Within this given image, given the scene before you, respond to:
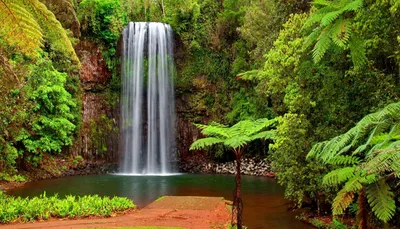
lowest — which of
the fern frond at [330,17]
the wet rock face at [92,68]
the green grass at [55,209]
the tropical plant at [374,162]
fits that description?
the green grass at [55,209]

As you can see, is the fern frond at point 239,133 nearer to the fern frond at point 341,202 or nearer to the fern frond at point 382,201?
the fern frond at point 341,202

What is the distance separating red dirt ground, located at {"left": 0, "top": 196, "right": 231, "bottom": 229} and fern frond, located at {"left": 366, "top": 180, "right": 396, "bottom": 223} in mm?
3926

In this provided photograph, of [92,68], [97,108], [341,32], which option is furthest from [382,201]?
[92,68]

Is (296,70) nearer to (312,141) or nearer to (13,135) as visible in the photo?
(312,141)

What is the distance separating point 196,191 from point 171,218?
575cm

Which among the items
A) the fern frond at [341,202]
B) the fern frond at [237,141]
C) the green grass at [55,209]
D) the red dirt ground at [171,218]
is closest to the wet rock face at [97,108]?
the green grass at [55,209]

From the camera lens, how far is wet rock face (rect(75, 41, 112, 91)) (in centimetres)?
→ 2369

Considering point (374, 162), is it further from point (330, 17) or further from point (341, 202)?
point (330, 17)

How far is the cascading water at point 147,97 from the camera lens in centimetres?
2359

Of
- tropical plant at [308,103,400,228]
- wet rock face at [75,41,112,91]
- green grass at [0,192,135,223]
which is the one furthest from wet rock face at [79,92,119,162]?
tropical plant at [308,103,400,228]

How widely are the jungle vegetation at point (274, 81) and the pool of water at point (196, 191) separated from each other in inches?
33.1

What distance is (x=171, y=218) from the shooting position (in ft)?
28.6

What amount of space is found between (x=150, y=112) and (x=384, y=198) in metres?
20.5

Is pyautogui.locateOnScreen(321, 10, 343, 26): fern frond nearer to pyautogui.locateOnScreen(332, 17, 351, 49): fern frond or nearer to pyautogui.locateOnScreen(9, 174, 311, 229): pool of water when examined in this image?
pyautogui.locateOnScreen(332, 17, 351, 49): fern frond
